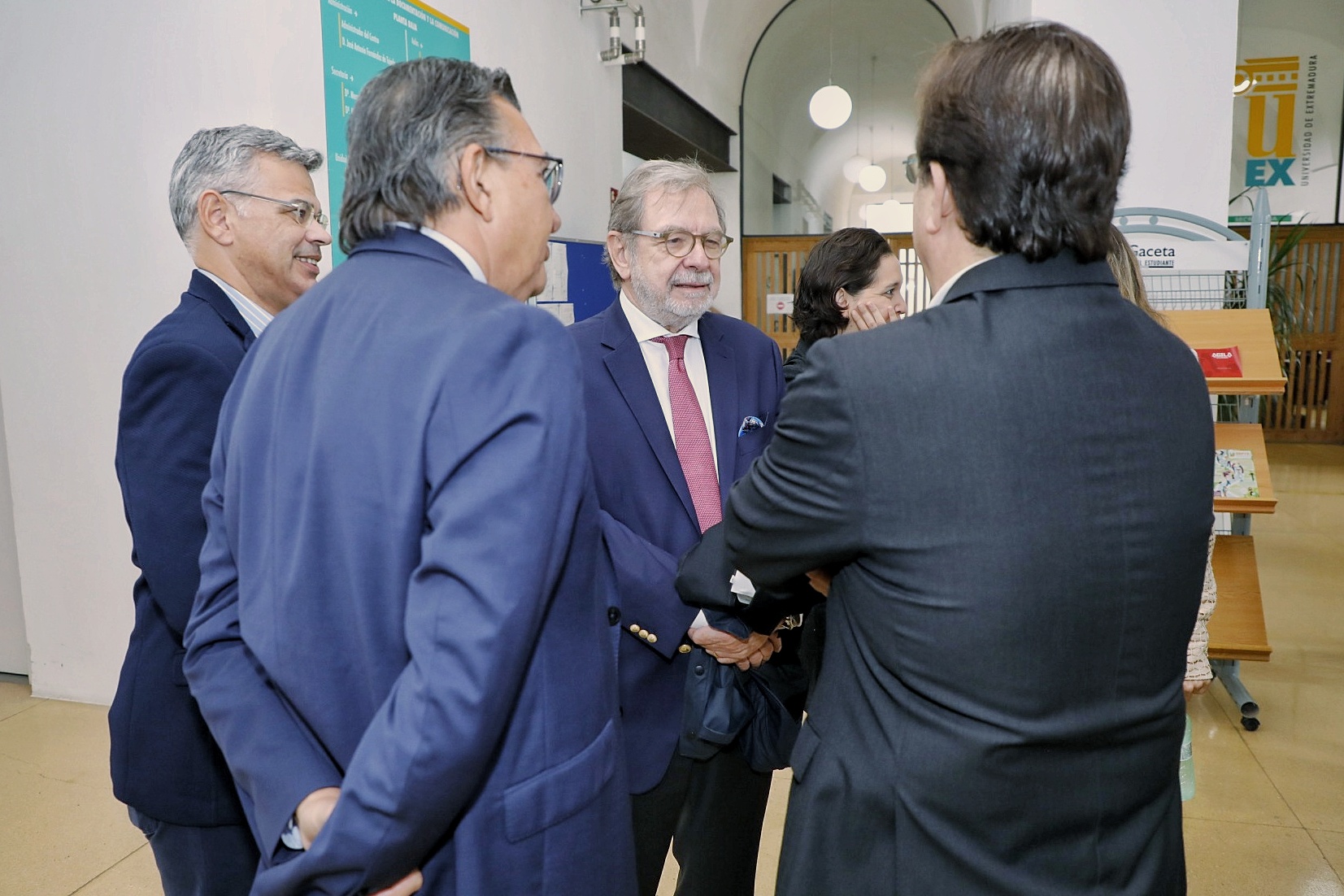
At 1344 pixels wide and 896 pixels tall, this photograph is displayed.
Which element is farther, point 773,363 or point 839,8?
point 839,8

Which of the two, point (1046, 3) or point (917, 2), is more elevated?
point (917, 2)

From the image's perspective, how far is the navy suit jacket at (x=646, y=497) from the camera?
165 cm

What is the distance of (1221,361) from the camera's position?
128 inches

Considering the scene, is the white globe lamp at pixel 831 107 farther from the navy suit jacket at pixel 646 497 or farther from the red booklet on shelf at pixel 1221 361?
the navy suit jacket at pixel 646 497

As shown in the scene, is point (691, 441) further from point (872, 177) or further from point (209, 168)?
point (872, 177)

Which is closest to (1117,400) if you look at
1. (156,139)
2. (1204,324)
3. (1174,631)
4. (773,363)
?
(1174,631)

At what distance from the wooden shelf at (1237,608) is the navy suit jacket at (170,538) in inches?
129

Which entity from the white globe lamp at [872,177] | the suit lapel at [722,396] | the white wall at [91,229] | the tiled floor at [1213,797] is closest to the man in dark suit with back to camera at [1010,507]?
the suit lapel at [722,396]

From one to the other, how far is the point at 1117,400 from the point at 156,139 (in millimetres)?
3347

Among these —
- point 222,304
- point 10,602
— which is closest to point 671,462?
point 222,304

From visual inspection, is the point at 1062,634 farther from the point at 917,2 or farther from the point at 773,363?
the point at 917,2

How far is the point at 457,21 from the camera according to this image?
4305 mm

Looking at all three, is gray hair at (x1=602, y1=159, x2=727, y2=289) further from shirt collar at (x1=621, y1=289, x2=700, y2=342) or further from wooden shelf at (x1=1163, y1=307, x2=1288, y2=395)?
wooden shelf at (x1=1163, y1=307, x2=1288, y2=395)

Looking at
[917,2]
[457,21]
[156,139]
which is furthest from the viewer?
[917,2]
